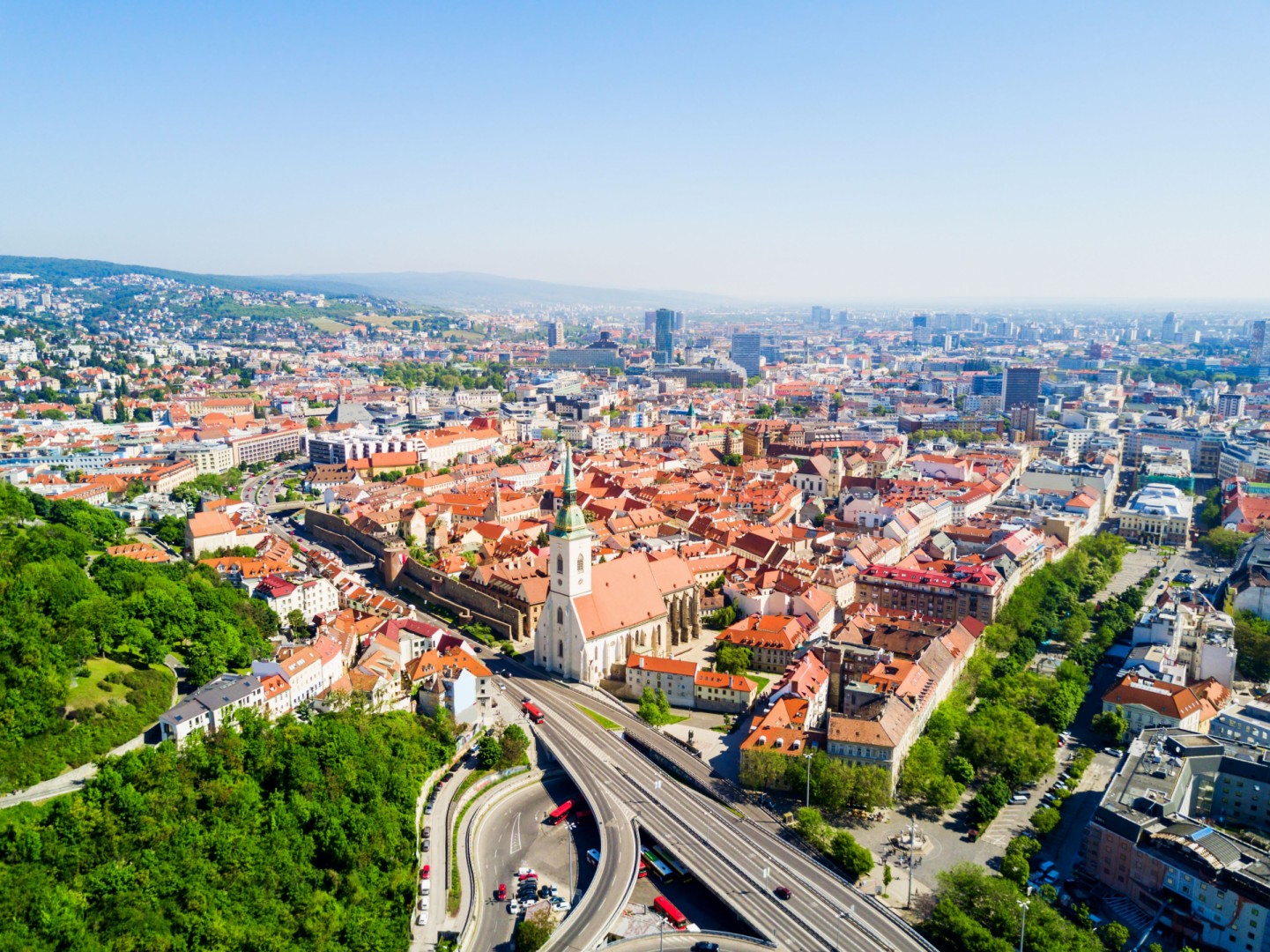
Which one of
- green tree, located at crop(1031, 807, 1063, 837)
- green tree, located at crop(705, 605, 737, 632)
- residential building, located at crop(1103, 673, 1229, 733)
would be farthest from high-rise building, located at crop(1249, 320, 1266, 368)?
green tree, located at crop(1031, 807, 1063, 837)

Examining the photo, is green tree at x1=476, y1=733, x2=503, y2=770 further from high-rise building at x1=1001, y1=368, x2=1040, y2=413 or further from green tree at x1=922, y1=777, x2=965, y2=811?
high-rise building at x1=1001, y1=368, x2=1040, y2=413

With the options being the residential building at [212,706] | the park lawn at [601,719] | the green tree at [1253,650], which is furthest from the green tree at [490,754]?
the green tree at [1253,650]

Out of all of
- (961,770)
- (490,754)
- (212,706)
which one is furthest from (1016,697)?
A: (212,706)

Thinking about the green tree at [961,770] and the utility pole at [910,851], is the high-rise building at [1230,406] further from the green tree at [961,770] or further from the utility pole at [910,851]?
the utility pole at [910,851]

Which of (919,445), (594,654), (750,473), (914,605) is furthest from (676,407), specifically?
(594,654)

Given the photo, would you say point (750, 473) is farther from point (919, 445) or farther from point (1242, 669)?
point (1242, 669)

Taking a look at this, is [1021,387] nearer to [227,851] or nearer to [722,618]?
[722,618]
